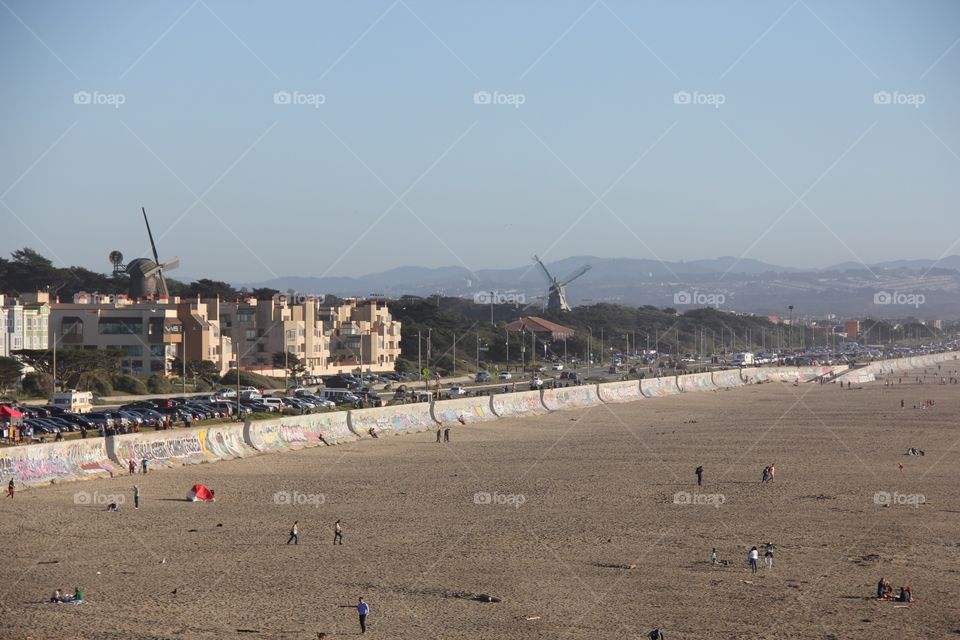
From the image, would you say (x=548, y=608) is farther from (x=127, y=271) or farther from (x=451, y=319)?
(x=451, y=319)

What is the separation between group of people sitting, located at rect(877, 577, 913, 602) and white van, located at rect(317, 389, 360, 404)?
34421 millimetres

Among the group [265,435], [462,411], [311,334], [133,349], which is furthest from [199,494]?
[311,334]

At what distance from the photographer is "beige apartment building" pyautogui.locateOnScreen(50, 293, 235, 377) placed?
60812 millimetres

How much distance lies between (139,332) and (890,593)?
49.3m

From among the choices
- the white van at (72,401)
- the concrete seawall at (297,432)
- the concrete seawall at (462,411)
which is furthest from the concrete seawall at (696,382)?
the white van at (72,401)

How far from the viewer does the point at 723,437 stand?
145ft

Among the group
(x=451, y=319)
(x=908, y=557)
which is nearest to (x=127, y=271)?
(x=451, y=319)

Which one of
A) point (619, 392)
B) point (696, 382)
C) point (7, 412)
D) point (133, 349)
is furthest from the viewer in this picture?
point (696, 382)

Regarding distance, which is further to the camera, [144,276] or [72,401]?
[144,276]

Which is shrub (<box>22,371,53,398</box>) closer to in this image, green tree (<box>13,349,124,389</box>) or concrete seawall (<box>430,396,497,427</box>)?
green tree (<box>13,349,124,389</box>)

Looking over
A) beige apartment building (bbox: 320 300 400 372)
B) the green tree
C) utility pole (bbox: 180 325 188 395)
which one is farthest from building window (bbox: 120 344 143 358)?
beige apartment building (bbox: 320 300 400 372)

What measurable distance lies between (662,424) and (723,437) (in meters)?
6.69

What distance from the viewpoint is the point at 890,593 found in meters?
18.4

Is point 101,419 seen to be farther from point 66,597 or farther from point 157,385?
point 66,597
